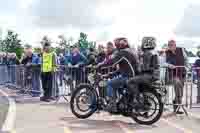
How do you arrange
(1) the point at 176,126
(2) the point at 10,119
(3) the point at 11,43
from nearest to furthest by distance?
(1) the point at 176,126, (2) the point at 10,119, (3) the point at 11,43

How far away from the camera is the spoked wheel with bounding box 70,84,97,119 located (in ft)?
31.4

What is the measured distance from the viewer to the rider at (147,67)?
9.08 meters

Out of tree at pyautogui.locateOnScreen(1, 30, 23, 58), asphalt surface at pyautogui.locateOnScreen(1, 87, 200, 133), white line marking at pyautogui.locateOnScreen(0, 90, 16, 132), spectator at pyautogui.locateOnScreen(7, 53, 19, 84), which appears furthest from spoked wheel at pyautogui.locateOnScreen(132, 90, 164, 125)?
tree at pyautogui.locateOnScreen(1, 30, 23, 58)

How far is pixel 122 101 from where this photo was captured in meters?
9.18

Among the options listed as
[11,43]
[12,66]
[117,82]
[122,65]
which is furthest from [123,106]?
[11,43]

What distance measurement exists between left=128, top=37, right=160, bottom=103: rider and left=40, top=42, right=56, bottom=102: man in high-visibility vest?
475 cm

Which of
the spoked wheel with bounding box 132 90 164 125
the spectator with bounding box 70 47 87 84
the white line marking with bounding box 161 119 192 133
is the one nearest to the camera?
the white line marking with bounding box 161 119 192 133

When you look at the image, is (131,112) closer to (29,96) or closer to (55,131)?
(55,131)

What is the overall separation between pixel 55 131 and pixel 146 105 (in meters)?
2.01

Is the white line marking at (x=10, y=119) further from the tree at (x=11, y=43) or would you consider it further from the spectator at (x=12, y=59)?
the tree at (x=11, y=43)

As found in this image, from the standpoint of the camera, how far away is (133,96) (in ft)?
29.9

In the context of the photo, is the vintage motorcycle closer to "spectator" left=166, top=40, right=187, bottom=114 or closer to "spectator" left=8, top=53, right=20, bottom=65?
"spectator" left=166, top=40, right=187, bottom=114

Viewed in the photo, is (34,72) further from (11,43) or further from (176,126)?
(11,43)

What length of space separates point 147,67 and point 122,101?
90 centimetres
